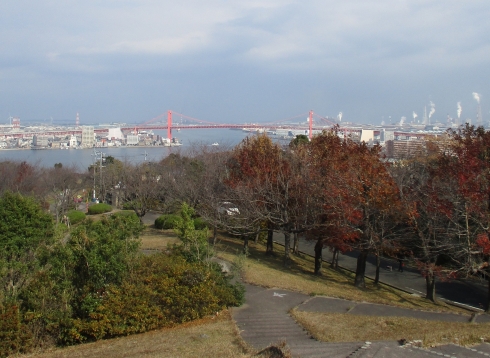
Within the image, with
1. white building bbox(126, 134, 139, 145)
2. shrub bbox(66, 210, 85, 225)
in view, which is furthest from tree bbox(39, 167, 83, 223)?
white building bbox(126, 134, 139, 145)

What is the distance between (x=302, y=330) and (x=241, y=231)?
7086mm

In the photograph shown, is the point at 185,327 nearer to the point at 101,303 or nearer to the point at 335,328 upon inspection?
the point at 101,303

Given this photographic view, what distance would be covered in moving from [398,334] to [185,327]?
319 cm

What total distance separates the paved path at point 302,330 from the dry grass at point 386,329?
183mm

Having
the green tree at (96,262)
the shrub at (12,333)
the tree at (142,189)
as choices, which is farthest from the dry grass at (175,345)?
the tree at (142,189)

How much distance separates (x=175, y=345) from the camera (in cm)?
641

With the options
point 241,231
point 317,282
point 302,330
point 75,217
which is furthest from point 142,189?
point 302,330

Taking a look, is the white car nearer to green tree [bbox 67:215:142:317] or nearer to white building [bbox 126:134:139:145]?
green tree [bbox 67:215:142:317]

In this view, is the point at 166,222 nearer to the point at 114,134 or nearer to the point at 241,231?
the point at 241,231

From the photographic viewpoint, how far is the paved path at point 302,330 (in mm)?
5855

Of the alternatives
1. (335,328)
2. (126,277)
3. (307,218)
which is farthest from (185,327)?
(307,218)

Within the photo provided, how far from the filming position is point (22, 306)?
7133mm

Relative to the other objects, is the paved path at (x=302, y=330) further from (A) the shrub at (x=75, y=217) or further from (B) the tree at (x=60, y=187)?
(B) the tree at (x=60, y=187)

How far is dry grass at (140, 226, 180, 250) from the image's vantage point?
13.2m
